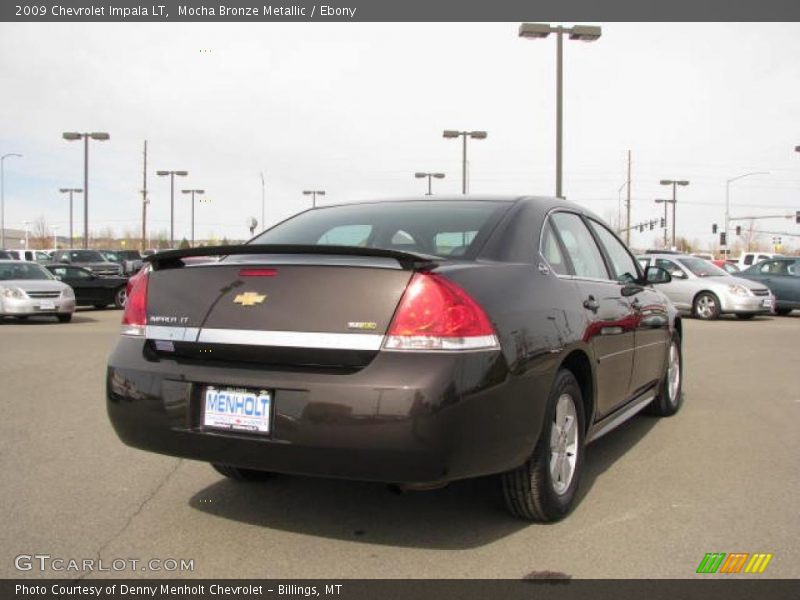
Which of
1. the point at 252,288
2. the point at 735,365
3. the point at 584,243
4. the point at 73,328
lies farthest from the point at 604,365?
the point at 73,328

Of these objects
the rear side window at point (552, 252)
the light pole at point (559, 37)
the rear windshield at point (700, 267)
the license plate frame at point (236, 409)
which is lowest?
the license plate frame at point (236, 409)

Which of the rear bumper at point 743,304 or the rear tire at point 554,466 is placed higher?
the rear bumper at point 743,304

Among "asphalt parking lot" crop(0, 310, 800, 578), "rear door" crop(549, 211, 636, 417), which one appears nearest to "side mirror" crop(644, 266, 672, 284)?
"rear door" crop(549, 211, 636, 417)

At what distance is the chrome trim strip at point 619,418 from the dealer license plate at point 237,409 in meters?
1.86

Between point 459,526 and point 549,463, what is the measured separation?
0.53 meters

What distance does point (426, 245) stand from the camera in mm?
3793

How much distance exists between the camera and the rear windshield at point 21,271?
656 inches

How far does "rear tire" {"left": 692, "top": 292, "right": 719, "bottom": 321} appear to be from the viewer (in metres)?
17.6

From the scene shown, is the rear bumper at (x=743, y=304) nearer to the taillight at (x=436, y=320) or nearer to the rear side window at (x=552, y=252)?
the rear side window at (x=552, y=252)

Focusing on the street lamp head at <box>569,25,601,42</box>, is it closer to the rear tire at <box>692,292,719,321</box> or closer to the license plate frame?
the rear tire at <box>692,292,719,321</box>

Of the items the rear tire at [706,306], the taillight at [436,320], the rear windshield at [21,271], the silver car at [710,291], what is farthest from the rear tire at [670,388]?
the rear windshield at [21,271]

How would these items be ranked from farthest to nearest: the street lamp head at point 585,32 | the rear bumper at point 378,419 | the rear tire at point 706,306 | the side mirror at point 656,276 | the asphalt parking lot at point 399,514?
the street lamp head at point 585,32, the rear tire at point 706,306, the side mirror at point 656,276, the asphalt parking lot at point 399,514, the rear bumper at point 378,419

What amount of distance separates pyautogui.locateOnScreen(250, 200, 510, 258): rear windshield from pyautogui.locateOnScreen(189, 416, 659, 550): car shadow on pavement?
1208 millimetres
